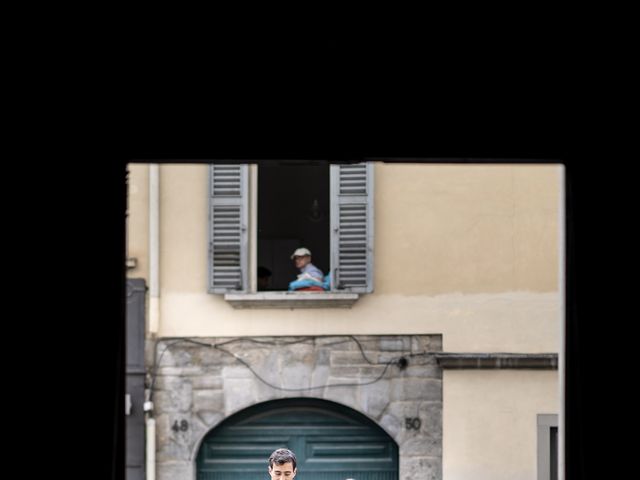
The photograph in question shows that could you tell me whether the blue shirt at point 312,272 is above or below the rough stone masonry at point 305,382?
above

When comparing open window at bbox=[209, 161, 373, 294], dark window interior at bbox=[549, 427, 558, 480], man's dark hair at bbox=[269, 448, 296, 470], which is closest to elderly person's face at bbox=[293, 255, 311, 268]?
open window at bbox=[209, 161, 373, 294]

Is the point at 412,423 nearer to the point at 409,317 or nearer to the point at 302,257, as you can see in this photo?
the point at 409,317

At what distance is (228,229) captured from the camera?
1128 cm

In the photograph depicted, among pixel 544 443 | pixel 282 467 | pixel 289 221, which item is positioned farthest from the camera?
pixel 289 221

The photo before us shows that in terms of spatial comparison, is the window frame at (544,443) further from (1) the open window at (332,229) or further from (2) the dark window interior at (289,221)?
(2) the dark window interior at (289,221)

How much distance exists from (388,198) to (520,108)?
325 inches

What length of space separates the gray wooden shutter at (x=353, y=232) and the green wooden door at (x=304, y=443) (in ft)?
→ 3.50

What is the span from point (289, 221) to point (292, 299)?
1.41m

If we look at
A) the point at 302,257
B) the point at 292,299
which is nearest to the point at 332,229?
the point at 302,257

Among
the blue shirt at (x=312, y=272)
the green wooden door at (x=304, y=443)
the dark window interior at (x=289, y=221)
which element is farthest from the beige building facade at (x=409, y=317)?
the dark window interior at (x=289, y=221)

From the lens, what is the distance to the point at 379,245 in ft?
37.2

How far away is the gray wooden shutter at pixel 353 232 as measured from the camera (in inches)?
444
